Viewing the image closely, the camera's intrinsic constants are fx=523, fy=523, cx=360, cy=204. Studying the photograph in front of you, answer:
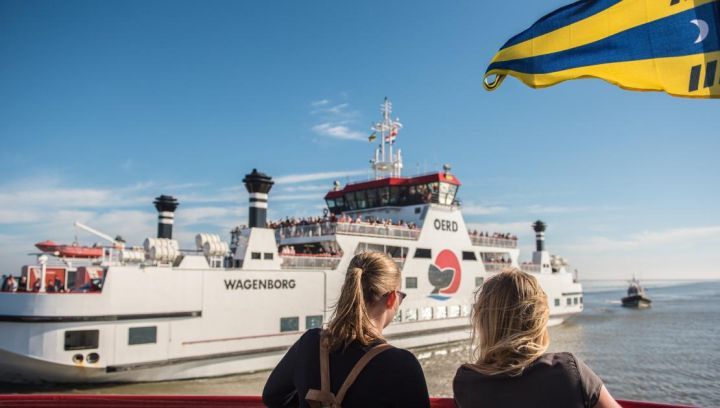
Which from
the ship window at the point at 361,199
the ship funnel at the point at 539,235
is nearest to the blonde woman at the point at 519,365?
the ship window at the point at 361,199

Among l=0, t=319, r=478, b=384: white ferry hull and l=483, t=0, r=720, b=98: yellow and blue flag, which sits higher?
l=483, t=0, r=720, b=98: yellow and blue flag

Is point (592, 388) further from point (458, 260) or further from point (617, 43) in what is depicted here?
point (458, 260)

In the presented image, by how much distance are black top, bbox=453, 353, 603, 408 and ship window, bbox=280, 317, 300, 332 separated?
14.5 m

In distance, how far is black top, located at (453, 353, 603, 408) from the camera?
1.79 meters

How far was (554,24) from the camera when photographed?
4.90 meters

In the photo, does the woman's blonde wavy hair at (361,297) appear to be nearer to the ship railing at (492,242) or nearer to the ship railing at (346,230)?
the ship railing at (346,230)

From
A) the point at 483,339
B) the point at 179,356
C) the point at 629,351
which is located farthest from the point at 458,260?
the point at 483,339

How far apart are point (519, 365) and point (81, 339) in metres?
13.4

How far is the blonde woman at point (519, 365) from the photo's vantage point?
1.80 m

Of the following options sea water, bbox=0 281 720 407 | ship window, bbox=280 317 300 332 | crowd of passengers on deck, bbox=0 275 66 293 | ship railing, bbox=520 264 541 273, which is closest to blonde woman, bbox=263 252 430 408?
sea water, bbox=0 281 720 407

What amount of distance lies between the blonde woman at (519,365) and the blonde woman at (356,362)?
8.5 inches

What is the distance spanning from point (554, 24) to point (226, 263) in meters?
15.9

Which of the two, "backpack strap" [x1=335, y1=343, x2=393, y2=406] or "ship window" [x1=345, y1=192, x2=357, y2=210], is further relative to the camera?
"ship window" [x1=345, y1=192, x2=357, y2=210]

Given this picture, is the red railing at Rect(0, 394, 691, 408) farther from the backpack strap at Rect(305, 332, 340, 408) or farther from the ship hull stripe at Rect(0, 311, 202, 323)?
the ship hull stripe at Rect(0, 311, 202, 323)
